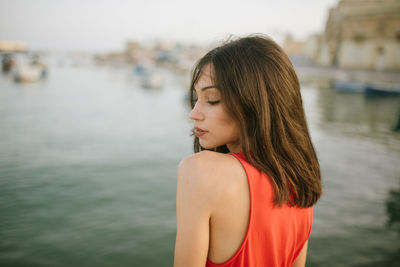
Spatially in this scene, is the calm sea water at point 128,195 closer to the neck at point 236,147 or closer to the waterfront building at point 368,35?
the neck at point 236,147

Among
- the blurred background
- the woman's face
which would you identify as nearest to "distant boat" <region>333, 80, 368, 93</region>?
the blurred background

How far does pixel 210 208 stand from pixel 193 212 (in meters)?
0.06

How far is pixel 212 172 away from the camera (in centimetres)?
86

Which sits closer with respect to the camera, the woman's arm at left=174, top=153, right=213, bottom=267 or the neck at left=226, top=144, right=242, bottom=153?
the woman's arm at left=174, top=153, right=213, bottom=267

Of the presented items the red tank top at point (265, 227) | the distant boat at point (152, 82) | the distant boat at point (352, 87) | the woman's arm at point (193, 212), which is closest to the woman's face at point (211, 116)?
the red tank top at point (265, 227)

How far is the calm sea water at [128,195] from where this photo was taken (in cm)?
443

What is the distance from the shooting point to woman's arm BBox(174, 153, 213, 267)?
0.86 metres

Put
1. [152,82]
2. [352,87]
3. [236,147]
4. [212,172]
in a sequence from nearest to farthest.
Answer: [212,172] < [236,147] < [352,87] < [152,82]

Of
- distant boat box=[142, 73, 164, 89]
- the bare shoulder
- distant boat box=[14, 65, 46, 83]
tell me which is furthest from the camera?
distant boat box=[142, 73, 164, 89]

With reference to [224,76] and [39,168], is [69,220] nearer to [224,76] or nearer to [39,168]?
[39,168]

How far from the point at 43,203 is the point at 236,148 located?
6150mm

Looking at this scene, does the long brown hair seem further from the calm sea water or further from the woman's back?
the calm sea water

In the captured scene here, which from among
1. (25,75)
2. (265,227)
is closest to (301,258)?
(265,227)

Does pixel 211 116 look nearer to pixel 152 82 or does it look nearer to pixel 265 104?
pixel 265 104
